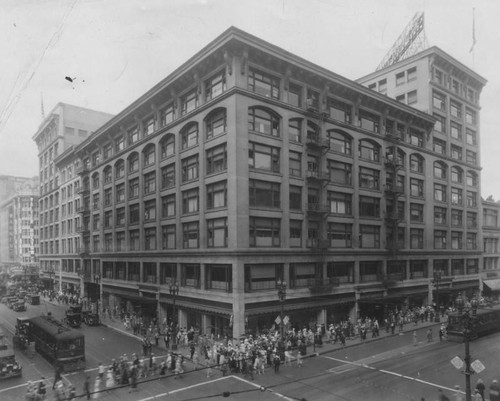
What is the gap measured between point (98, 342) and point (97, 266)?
25.7 m

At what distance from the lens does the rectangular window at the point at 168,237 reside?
40400 millimetres

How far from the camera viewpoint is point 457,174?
57188 mm

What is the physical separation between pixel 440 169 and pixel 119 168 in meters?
42.5

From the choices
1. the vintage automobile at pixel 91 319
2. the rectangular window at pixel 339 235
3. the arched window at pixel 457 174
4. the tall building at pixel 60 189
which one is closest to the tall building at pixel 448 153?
the arched window at pixel 457 174

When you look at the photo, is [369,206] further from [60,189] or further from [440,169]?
[60,189]

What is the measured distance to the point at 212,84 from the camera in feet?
116

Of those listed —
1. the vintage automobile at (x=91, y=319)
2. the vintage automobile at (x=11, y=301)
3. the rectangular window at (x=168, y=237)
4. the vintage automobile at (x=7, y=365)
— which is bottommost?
the vintage automobile at (x=11, y=301)

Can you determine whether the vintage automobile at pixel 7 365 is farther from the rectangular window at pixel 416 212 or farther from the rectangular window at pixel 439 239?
the rectangular window at pixel 439 239

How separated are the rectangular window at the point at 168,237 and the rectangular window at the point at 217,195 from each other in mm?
7156

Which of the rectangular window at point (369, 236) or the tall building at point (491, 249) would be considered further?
the tall building at point (491, 249)

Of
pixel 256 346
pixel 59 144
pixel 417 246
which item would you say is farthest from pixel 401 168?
pixel 59 144

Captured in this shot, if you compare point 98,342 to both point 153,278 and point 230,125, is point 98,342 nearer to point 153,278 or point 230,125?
point 153,278

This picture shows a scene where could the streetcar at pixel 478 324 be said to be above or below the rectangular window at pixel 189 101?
below

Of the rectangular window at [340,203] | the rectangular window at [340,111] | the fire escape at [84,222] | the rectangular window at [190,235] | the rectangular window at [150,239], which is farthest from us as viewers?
the fire escape at [84,222]
